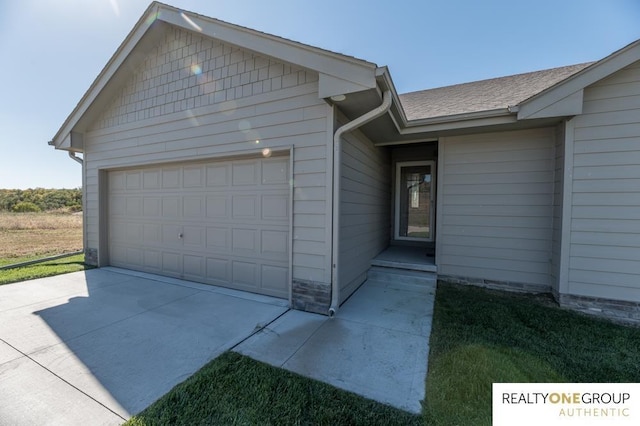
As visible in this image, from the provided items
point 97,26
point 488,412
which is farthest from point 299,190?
point 97,26

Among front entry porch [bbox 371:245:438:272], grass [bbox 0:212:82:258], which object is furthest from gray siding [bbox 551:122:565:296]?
grass [bbox 0:212:82:258]

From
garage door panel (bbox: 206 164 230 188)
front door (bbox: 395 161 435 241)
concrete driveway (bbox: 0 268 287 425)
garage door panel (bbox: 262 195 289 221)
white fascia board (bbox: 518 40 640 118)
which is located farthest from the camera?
front door (bbox: 395 161 435 241)

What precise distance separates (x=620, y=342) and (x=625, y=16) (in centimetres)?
451

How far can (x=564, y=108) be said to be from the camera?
3.71 meters

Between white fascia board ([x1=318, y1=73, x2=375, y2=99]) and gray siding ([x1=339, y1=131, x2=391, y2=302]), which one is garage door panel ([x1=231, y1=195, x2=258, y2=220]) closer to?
gray siding ([x1=339, y1=131, x2=391, y2=302])

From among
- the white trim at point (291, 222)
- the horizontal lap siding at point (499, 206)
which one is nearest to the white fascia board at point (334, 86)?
the white trim at point (291, 222)

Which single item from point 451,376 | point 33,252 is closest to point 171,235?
point 451,376

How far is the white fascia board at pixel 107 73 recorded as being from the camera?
4.90 metres

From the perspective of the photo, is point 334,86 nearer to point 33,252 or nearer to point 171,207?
point 171,207

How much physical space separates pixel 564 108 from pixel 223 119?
5.27m

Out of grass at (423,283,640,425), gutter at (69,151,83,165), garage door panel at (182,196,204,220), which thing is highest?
gutter at (69,151,83,165)

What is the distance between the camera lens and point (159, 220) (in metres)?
5.61

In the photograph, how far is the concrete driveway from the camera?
200 cm

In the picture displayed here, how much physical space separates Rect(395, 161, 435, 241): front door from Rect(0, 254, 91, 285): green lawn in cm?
813
